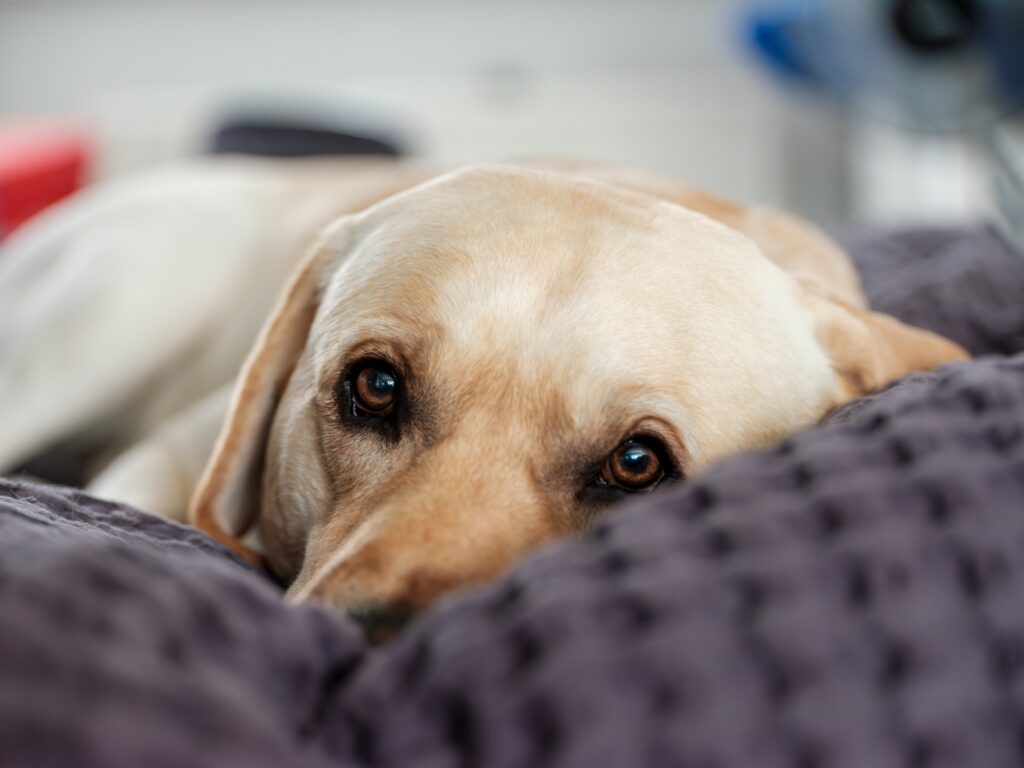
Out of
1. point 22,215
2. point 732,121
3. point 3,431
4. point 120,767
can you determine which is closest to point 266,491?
point 3,431

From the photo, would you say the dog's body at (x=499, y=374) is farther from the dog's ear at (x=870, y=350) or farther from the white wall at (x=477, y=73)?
the white wall at (x=477, y=73)

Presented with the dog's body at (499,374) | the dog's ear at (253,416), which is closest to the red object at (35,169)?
the dog's ear at (253,416)

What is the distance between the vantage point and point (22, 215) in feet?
13.6

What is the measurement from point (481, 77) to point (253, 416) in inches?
182

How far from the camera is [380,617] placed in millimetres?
873

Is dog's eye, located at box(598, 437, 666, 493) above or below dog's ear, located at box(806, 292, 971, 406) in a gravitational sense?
below

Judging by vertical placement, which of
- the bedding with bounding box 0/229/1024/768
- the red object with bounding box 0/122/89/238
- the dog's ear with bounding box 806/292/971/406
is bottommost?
the red object with bounding box 0/122/89/238

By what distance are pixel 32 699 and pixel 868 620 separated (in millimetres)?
445

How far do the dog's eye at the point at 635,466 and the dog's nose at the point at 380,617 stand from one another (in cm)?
34

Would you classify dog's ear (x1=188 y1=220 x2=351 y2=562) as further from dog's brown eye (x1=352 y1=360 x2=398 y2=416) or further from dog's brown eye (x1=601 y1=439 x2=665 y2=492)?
dog's brown eye (x1=601 y1=439 x2=665 y2=492)

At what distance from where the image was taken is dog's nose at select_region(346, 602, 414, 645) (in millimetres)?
854

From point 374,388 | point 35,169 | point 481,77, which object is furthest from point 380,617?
point 481,77

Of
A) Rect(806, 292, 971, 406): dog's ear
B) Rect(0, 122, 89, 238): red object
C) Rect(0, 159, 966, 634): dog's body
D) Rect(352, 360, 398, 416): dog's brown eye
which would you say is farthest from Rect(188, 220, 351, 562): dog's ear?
Rect(0, 122, 89, 238): red object

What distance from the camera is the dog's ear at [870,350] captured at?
4.35 feet
